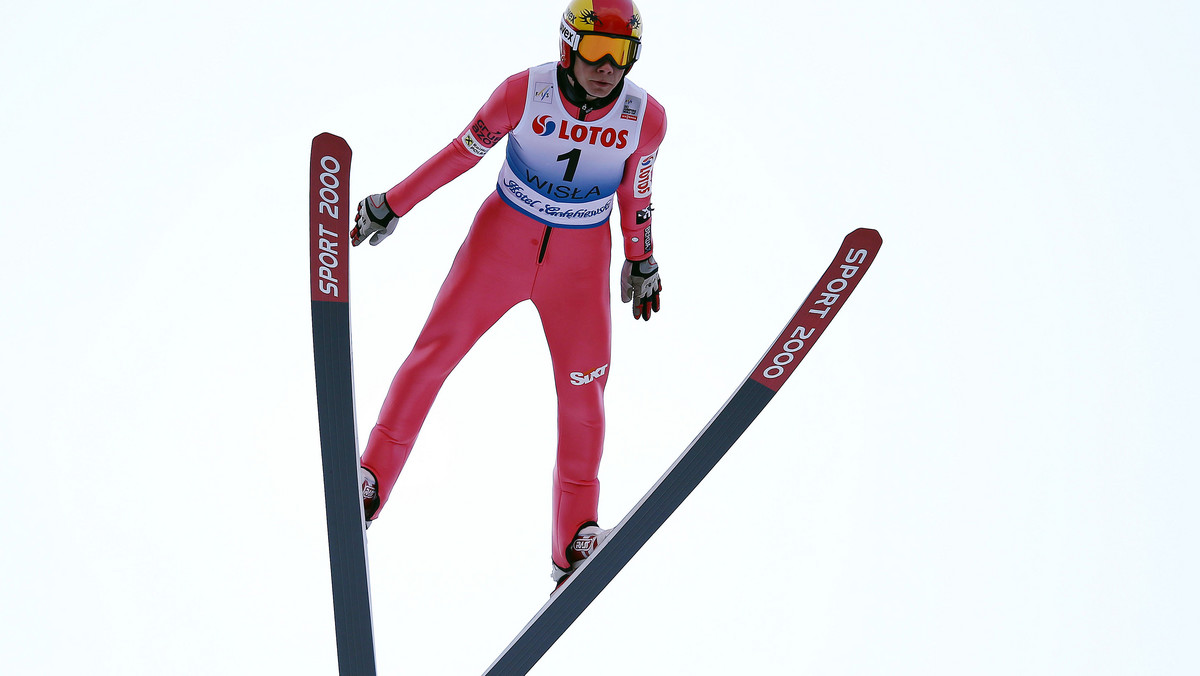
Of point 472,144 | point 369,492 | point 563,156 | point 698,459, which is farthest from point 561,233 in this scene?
point 369,492

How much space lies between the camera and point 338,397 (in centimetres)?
222

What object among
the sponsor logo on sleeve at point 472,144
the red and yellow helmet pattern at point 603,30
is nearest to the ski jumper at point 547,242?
the sponsor logo on sleeve at point 472,144

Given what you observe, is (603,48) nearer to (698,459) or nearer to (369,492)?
(698,459)

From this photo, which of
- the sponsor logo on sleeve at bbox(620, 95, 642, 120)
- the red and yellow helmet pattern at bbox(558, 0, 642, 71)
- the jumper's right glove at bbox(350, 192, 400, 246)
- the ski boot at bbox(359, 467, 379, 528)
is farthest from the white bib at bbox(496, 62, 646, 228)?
the ski boot at bbox(359, 467, 379, 528)

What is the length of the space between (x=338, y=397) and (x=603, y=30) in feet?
3.15

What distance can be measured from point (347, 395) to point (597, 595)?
79 centimetres

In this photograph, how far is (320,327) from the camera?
218cm

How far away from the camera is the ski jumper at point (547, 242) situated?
227cm

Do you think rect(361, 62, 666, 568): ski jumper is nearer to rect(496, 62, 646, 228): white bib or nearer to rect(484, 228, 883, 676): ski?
rect(496, 62, 646, 228): white bib

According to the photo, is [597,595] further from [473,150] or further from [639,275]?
[473,150]

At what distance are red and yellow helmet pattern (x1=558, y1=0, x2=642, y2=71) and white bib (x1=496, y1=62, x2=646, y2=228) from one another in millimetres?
104

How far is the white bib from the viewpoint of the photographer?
225 cm

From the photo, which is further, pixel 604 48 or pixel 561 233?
pixel 561 233

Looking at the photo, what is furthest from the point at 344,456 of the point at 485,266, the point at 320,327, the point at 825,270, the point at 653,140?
the point at 825,270
